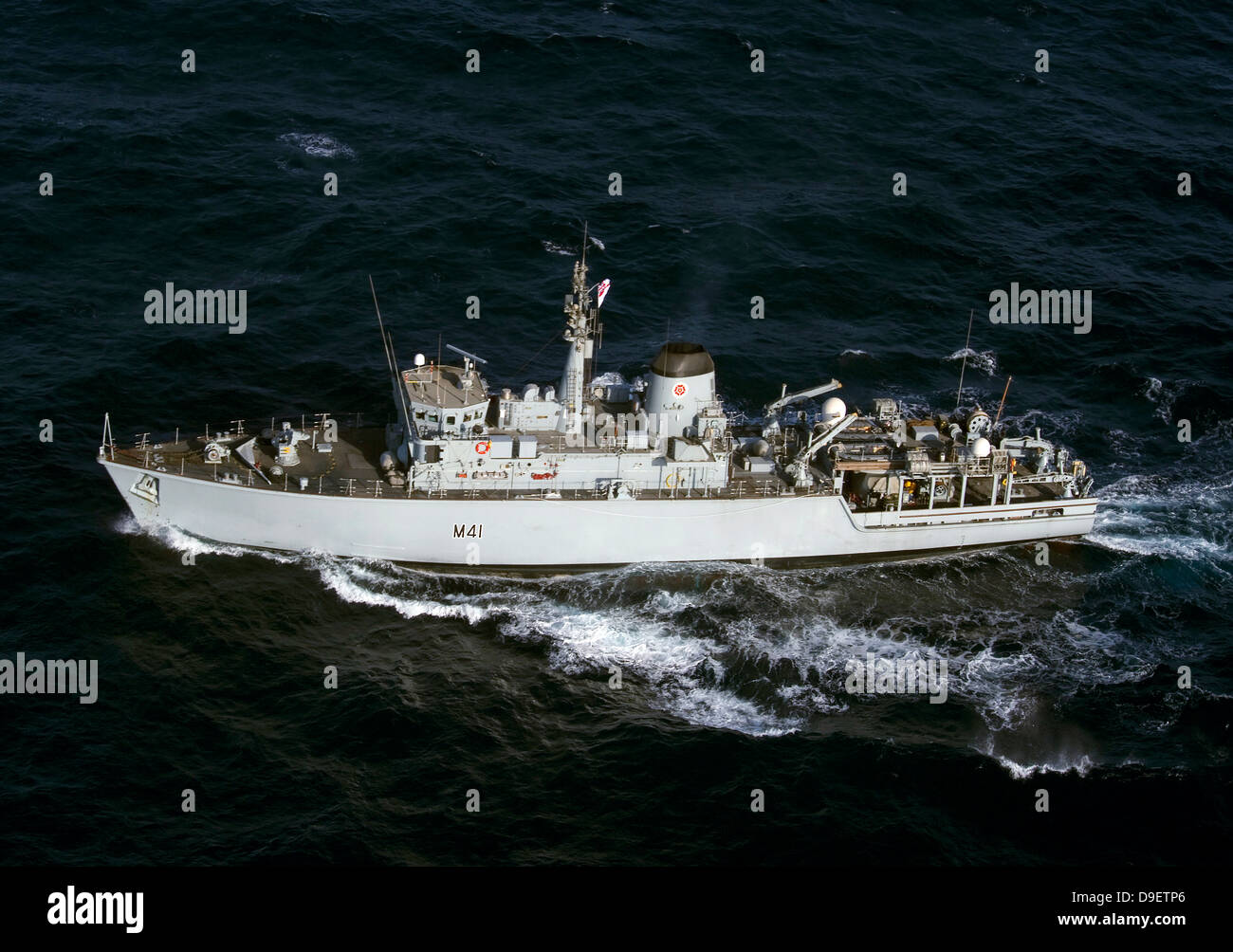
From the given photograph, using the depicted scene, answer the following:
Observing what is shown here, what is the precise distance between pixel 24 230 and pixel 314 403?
79.8ft

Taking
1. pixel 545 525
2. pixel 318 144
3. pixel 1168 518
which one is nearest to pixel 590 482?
pixel 545 525

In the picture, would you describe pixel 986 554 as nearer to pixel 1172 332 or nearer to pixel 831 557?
pixel 831 557

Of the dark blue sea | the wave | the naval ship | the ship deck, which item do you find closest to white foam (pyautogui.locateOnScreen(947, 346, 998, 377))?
the dark blue sea

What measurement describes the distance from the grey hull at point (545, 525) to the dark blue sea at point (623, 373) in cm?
113

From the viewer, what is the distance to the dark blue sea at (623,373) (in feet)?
178

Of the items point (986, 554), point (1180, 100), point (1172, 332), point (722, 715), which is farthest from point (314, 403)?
point (1180, 100)

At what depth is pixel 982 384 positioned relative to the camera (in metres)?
81.1

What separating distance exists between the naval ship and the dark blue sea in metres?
1.53

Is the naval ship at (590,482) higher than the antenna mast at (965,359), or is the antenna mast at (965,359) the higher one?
the antenna mast at (965,359)

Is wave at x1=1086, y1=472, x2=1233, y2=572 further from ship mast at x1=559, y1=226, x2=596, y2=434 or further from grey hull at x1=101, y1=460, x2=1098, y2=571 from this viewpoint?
ship mast at x1=559, y1=226, x2=596, y2=434

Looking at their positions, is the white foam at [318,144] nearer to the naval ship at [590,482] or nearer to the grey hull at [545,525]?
the naval ship at [590,482]

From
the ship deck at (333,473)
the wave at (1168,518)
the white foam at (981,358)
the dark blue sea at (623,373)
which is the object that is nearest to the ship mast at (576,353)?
the ship deck at (333,473)

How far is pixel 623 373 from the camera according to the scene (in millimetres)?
78312

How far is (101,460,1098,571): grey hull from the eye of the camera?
65625mm
